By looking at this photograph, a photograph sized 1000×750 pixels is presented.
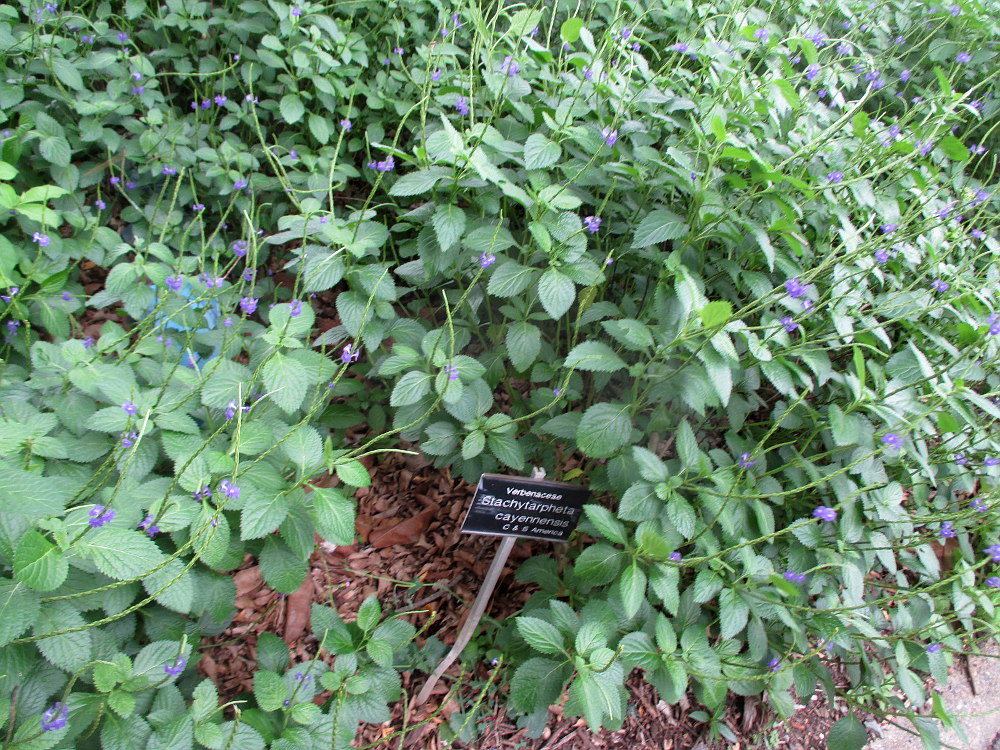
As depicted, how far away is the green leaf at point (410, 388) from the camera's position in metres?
1.64

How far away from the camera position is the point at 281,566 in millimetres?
1429

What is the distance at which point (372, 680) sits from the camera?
156 centimetres

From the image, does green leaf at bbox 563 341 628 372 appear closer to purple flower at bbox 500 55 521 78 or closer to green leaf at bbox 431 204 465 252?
green leaf at bbox 431 204 465 252

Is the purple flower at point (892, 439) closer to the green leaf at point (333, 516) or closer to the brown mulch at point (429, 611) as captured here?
the brown mulch at point (429, 611)

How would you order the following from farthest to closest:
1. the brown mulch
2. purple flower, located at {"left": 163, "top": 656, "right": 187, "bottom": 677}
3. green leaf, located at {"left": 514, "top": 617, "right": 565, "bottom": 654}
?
the brown mulch → green leaf, located at {"left": 514, "top": 617, "right": 565, "bottom": 654} → purple flower, located at {"left": 163, "top": 656, "right": 187, "bottom": 677}

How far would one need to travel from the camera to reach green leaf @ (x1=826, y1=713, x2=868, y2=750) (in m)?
1.86

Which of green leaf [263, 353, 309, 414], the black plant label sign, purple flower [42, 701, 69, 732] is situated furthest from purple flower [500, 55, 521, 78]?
purple flower [42, 701, 69, 732]

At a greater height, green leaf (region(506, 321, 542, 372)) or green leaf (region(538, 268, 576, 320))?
green leaf (region(538, 268, 576, 320))

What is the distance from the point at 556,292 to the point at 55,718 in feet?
4.29

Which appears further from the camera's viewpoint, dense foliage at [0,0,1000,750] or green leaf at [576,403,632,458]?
green leaf at [576,403,632,458]

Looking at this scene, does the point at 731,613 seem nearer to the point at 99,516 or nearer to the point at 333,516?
the point at 333,516

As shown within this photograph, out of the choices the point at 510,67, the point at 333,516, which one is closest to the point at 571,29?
the point at 510,67

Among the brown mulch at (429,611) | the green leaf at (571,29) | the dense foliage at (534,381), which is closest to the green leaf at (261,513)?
the dense foliage at (534,381)

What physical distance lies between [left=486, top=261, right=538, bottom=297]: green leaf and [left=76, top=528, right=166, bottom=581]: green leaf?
3.13ft
